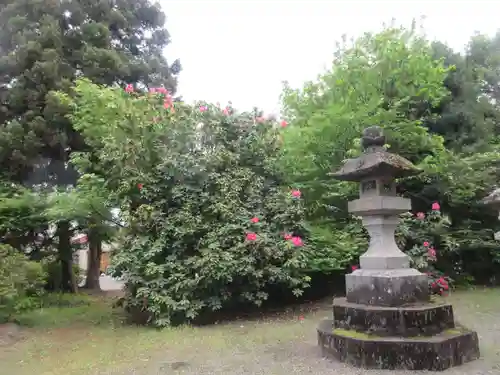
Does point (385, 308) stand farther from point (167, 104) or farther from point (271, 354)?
point (167, 104)

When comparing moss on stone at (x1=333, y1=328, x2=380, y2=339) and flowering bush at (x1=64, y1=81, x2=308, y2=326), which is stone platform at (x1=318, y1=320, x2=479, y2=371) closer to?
moss on stone at (x1=333, y1=328, x2=380, y2=339)

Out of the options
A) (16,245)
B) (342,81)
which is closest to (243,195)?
(342,81)

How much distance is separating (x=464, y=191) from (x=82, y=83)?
30.6ft

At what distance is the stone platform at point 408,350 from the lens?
4250mm

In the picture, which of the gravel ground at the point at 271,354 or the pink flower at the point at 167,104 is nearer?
the gravel ground at the point at 271,354

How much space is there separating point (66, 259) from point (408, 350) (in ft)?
35.9

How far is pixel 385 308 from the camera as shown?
4633 millimetres

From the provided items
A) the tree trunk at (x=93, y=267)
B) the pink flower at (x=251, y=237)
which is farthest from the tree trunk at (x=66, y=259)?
the pink flower at (x=251, y=237)

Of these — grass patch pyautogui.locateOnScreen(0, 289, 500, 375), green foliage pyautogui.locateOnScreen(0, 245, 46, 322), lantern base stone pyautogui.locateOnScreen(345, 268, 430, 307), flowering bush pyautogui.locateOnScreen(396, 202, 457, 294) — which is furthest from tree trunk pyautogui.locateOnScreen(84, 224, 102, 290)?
lantern base stone pyautogui.locateOnScreen(345, 268, 430, 307)

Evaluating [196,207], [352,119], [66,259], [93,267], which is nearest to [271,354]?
[196,207]

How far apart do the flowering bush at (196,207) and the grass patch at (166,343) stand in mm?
604

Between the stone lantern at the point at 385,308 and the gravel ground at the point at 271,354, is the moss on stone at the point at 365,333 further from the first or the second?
the gravel ground at the point at 271,354

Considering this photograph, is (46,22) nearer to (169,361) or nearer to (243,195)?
(243,195)

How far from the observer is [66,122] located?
38.0ft
